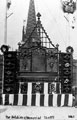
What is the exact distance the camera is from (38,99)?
10188 millimetres

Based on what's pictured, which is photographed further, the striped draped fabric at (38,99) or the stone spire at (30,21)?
the stone spire at (30,21)

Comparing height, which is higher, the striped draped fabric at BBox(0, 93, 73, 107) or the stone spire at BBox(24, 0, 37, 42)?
the stone spire at BBox(24, 0, 37, 42)

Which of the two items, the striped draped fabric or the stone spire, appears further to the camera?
the stone spire

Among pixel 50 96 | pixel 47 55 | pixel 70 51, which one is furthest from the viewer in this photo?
pixel 47 55

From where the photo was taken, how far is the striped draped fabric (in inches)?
396

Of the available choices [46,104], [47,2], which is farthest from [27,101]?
[47,2]

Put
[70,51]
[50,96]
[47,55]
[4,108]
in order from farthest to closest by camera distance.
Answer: [47,55] → [70,51] → [50,96] → [4,108]

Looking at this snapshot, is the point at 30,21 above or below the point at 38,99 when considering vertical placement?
above

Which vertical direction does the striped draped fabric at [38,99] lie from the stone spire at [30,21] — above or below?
below

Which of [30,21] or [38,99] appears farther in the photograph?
[30,21]

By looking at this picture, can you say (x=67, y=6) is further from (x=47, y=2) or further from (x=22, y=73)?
(x=22, y=73)

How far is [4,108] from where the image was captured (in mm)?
9156

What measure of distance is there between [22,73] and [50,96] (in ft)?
30.0

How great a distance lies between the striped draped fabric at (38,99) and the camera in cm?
1007
